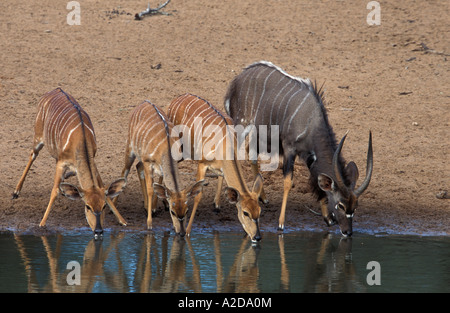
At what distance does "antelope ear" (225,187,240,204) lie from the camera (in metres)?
7.64

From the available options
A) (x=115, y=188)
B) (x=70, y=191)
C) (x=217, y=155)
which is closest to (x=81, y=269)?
(x=70, y=191)

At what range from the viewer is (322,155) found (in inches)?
327

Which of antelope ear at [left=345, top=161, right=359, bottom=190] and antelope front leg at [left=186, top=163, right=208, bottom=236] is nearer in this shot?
antelope front leg at [left=186, top=163, right=208, bottom=236]

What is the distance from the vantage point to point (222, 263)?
6922 mm

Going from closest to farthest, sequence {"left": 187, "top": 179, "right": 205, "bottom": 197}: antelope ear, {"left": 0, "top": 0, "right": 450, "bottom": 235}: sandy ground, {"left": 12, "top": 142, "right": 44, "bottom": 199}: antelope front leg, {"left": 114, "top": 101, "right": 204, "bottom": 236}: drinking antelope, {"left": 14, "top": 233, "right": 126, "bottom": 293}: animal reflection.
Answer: {"left": 14, "top": 233, "right": 126, "bottom": 293}: animal reflection < {"left": 114, "top": 101, "right": 204, "bottom": 236}: drinking antelope < {"left": 187, "top": 179, "right": 205, "bottom": 197}: antelope ear < {"left": 12, "top": 142, "right": 44, "bottom": 199}: antelope front leg < {"left": 0, "top": 0, "right": 450, "bottom": 235}: sandy ground

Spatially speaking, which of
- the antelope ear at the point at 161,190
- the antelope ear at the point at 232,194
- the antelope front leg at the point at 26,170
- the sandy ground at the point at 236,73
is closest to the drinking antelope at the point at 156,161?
the antelope ear at the point at 161,190

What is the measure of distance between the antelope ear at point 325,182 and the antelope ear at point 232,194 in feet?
3.01

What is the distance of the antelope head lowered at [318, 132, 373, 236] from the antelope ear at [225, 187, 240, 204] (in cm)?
92

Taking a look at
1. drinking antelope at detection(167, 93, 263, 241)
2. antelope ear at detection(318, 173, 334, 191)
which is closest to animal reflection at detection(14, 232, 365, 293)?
drinking antelope at detection(167, 93, 263, 241)

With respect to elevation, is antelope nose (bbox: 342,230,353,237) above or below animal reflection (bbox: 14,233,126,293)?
below

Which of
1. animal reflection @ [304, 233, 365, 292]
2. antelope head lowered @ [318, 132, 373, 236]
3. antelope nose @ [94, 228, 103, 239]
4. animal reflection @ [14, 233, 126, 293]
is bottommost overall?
animal reflection @ [304, 233, 365, 292]

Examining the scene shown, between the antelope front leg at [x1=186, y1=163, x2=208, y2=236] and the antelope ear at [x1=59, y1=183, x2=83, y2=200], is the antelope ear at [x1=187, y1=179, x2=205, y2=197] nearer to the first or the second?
the antelope front leg at [x1=186, y1=163, x2=208, y2=236]

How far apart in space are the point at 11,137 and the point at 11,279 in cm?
439

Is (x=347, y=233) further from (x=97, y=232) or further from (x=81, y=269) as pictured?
(x=81, y=269)
